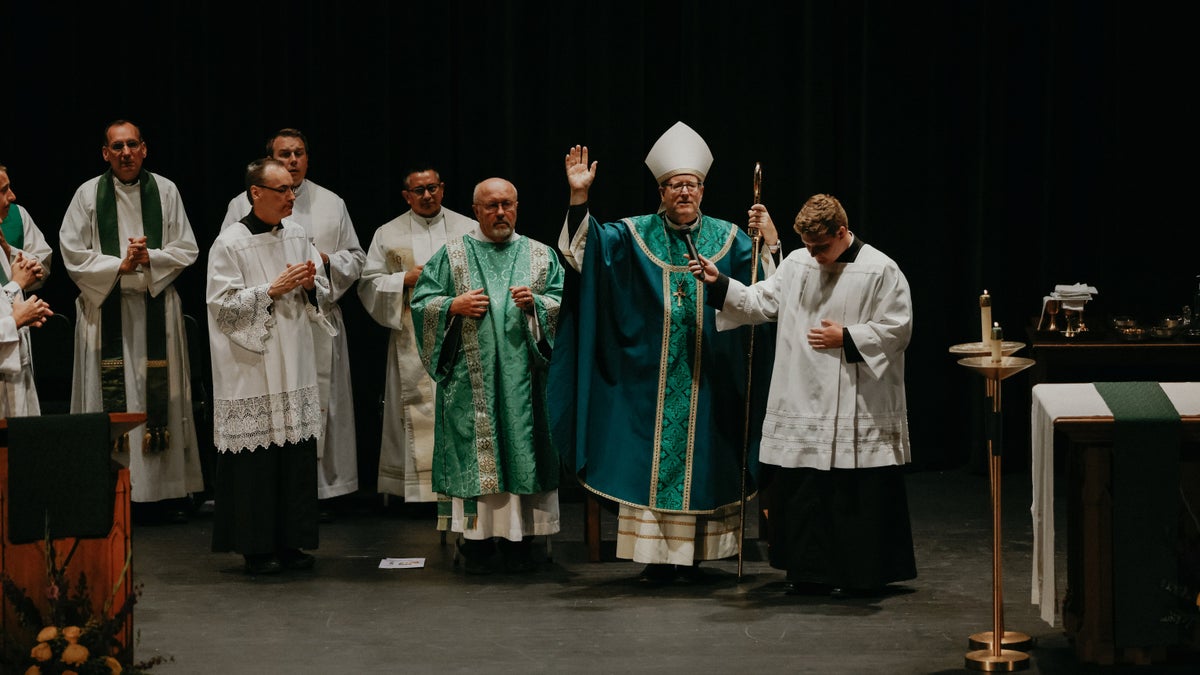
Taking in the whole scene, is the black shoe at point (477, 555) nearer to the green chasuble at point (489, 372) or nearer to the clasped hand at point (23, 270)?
the green chasuble at point (489, 372)

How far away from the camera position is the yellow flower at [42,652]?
4.24 m

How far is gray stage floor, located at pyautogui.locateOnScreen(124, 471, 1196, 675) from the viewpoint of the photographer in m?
5.15

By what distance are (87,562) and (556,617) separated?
5.91 feet

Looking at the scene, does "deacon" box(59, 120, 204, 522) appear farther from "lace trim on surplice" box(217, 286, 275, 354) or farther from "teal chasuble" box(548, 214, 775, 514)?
"teal chasuble" box(548, 214, 775, 514)

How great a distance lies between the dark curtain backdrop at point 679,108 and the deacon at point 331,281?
2.62 feet

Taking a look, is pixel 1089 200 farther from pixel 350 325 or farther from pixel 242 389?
pixel 242 389

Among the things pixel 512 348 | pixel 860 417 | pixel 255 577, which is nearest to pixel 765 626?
pixel 860 417

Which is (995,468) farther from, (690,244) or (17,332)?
(17,332)

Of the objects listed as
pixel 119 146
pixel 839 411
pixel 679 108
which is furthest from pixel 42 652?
pixel 679 108

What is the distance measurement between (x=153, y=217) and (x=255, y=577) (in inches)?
82.5

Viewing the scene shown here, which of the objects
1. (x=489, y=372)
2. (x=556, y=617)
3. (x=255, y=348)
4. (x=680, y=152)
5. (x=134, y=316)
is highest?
(x=680, y=152)

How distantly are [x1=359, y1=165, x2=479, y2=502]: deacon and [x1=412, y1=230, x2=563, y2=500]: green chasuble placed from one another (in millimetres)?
925

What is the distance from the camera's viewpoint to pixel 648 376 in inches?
251

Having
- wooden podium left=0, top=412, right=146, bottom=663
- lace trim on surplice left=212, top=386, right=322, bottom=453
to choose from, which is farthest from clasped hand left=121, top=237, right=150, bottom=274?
wooden podium left=0, top=412, right=146, bottom=663
